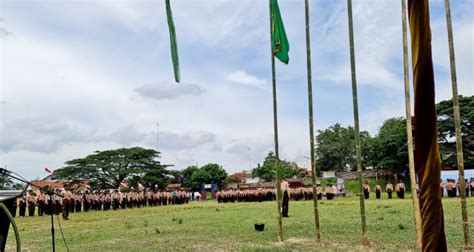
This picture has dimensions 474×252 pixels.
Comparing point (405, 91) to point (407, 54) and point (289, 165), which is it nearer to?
point (407, 54)

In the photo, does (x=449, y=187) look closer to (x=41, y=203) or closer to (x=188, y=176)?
(x=41, y=203)

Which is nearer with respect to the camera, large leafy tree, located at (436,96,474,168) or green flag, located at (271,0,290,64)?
green flag, located at (271,0,290,64)

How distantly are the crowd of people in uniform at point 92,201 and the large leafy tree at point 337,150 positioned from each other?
28488 mm

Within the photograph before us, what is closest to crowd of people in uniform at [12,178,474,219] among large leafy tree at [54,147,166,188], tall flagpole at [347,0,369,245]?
large leafy tree at [54,147,166,188]

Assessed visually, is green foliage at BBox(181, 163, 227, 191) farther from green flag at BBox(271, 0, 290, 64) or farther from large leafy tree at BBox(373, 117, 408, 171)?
green flag at BBox(271, 0, 290, 64)

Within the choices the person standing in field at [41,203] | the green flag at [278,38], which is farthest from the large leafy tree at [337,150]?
the green flag at [278,38]

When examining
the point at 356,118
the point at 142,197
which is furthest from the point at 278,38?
the point at 142,197

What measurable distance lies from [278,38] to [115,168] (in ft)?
145

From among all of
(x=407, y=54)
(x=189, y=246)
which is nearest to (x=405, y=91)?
(x=407, y=54)

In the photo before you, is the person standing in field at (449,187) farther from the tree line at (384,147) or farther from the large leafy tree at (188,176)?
the large leafy tree at (188,176)

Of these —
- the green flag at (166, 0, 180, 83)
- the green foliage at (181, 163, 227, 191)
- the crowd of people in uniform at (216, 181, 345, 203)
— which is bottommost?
the crowd of people in uniform at (216, 181, 345, 203)

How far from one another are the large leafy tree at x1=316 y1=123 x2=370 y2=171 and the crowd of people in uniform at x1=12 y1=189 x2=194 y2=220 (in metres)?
28.5

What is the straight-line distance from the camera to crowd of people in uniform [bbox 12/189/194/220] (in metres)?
25.3

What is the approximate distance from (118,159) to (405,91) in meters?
46.9
